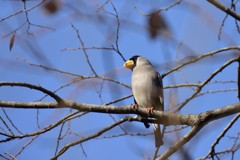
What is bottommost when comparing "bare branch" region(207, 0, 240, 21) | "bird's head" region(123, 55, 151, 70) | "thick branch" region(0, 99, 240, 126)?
"thick branch" region(0, 99, 240, 126)

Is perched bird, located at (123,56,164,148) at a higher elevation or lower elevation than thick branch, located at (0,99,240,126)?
higher

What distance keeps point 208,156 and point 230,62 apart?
146 cm

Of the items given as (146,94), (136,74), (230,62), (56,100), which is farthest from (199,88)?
(56,100)

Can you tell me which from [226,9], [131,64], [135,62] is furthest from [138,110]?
[135,62]

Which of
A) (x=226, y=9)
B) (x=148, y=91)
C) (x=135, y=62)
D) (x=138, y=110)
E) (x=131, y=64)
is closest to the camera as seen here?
(x=138, y=110)

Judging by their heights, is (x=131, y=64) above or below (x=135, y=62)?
below

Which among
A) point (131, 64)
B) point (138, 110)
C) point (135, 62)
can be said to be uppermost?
point (135, 62)

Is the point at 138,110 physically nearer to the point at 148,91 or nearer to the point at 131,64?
the point at 148,91

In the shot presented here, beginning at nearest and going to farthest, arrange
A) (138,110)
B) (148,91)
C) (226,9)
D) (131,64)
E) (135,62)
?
(138,110) → (226,9) → (148,91) → (131,64) → (135,62)

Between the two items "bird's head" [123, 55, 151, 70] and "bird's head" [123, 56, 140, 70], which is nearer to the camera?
"bird's head" [123, 55, 151, 70]

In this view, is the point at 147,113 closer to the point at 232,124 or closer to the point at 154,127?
the point at 232,124

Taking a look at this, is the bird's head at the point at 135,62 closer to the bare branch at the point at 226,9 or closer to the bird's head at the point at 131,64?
the bird's head at the point at 131,64

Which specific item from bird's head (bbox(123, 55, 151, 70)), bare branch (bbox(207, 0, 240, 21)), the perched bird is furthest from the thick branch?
bird's head (bbox(123, 55, 151, 70))

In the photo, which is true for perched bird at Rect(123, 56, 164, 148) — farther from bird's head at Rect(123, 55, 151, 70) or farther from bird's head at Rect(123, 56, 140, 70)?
bird's head at Rect(123, 56, 140, 70)
